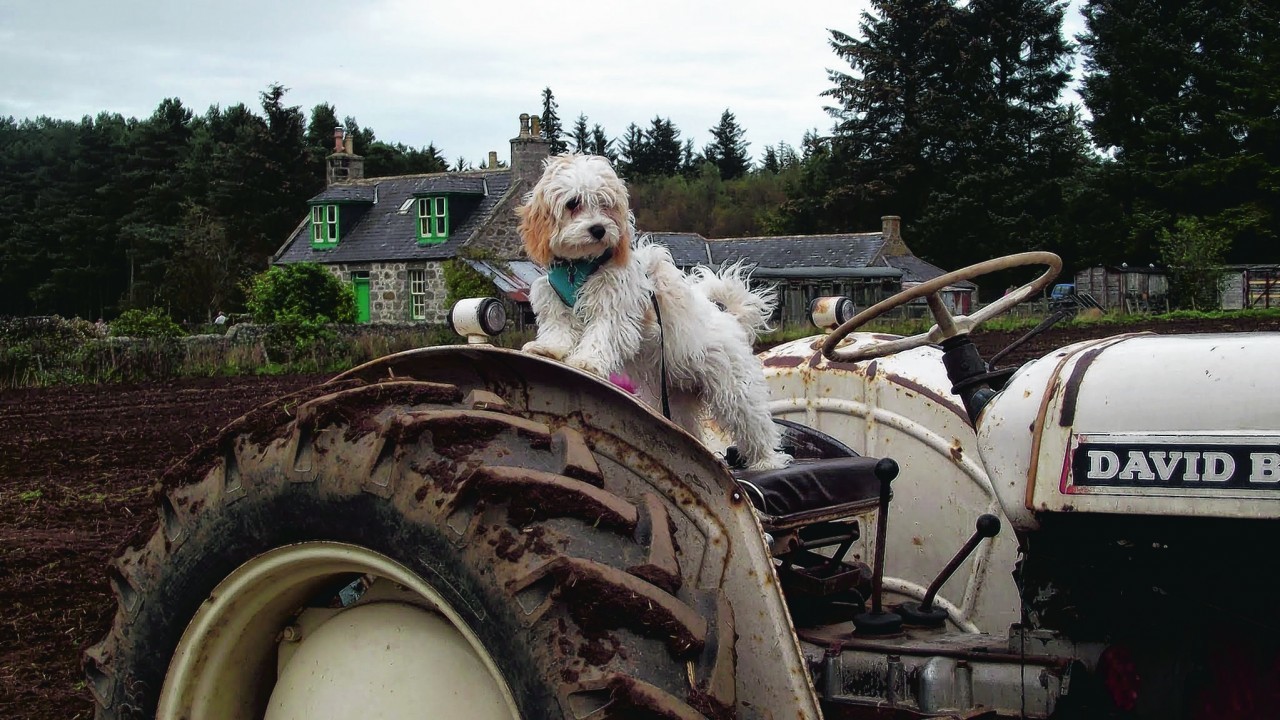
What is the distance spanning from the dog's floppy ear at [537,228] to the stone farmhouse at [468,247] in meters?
29.4

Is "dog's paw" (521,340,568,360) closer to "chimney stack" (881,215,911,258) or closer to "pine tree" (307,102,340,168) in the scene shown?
"chimney stack" (881,215,911,258)

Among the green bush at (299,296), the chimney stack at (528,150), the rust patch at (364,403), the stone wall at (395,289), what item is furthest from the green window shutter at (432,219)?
the rust patch at (364,403)

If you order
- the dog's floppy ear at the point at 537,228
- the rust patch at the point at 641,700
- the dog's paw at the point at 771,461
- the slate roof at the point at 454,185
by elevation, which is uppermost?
the slate roof at the point at 454,185

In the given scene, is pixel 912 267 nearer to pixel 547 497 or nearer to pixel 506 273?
pixel 506 273

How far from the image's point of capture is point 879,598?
97.5 inches

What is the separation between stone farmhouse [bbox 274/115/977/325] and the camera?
37.4 m

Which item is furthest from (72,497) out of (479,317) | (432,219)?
(432,219)

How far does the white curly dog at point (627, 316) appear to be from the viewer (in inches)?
127

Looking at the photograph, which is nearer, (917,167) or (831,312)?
(831,312)

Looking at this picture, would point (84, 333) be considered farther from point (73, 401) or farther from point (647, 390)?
point (647, 390)

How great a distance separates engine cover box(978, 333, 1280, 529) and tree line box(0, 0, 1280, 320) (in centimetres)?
2854

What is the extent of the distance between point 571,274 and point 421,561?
182 cm

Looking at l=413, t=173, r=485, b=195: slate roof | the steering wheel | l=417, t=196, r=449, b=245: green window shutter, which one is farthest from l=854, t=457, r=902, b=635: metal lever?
l=413, t=173, r=485, b=195: slate roof

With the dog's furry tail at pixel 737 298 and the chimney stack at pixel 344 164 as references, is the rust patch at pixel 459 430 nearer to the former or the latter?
the dog's furry tail at pixel 737 298
